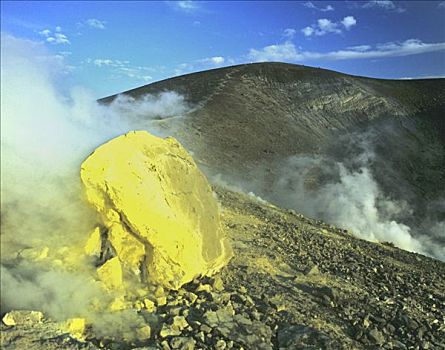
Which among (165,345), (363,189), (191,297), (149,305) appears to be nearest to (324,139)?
(363,189)

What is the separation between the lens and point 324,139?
3059 cm

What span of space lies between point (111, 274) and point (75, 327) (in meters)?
0.80

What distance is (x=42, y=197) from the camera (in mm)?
4703

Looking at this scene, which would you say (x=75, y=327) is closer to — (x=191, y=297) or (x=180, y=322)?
(x=180, y=322)

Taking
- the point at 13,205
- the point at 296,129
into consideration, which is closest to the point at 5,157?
the point at 13,205

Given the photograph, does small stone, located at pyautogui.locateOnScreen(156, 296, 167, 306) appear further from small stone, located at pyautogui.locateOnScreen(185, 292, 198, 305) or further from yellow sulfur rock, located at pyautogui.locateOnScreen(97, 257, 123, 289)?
yellow sulfur rock, located at pyautogui.locateOnScreen(97, 257, 123, 289)

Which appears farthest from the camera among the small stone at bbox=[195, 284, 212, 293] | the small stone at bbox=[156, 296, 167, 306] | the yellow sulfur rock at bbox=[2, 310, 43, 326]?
the small stone at bbox=[195, 284, 212, 293]

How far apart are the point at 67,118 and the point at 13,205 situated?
2342 mm

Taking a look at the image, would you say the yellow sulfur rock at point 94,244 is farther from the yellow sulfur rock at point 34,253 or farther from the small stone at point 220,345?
the small stone at point 220,345

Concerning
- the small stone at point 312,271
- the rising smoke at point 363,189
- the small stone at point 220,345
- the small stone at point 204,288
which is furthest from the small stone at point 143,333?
the rising smoke at point 363,189

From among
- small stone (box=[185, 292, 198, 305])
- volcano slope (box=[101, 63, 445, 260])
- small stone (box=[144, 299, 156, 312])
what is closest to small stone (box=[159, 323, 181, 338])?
small stone (box=[144, 299, 156, 312])

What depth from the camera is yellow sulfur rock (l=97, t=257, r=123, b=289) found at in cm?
511

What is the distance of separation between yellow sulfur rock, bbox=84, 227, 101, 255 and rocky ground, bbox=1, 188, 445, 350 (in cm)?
89

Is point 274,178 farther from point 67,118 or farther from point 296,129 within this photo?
point 67,118
